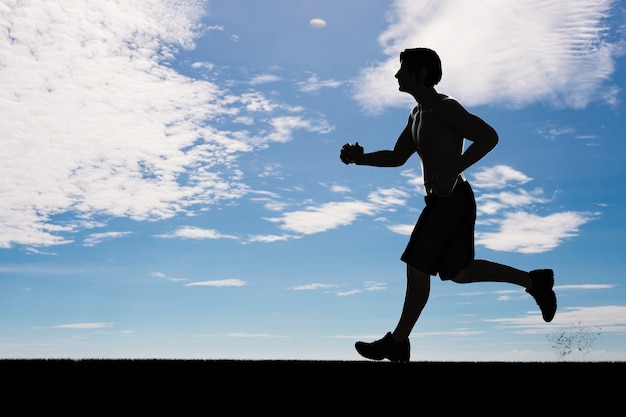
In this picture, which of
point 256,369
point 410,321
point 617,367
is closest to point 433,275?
point 410,321

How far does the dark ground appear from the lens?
3666 millimetres

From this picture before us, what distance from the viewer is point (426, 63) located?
241 inches

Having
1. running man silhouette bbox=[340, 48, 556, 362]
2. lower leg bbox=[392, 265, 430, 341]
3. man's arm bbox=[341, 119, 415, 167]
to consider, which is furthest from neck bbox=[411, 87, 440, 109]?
lower leg bbox=[392, 265, 430, 341]

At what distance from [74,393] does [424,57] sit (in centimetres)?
380

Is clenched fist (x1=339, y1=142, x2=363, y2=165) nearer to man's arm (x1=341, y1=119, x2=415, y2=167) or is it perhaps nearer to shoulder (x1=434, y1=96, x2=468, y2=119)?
man's arm (x1=341, y1=119, x2=415, y2=167)

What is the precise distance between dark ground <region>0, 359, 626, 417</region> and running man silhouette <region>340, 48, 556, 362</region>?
1635 millimetres

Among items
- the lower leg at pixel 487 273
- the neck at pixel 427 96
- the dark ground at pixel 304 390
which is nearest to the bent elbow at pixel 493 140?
the neck at pixel 427 96

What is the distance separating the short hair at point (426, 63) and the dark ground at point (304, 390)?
8.49 feet

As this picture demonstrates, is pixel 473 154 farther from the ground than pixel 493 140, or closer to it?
closer to it

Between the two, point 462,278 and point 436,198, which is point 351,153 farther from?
point 462,278

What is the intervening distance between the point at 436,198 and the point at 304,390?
8.47 feet

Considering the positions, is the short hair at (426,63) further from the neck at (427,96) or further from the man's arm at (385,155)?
the man's arm at (385,155)

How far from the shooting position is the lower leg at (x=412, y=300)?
6145 mm

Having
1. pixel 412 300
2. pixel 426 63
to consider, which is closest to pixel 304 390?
pixel 412 300
